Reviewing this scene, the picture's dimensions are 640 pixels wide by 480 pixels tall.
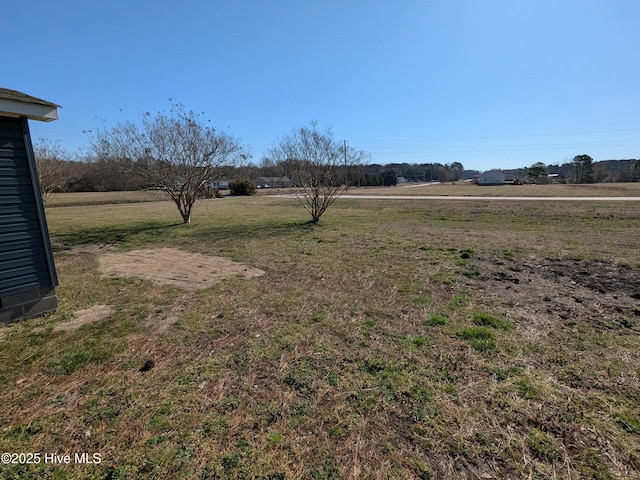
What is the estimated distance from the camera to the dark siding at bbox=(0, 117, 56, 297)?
3.66 meters

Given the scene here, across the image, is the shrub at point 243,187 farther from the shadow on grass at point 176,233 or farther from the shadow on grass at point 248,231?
the shadow on grass at point 248,231

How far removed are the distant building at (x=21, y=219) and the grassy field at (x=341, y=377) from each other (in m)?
0.36

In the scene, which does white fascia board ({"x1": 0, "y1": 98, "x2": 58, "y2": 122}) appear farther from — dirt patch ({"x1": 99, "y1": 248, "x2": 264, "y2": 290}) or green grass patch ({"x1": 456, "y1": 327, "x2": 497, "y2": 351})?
green grass patch ({"x1": 456, "y1": 327, "x2": 497, "y2": 351})

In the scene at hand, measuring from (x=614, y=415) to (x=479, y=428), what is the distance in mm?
938

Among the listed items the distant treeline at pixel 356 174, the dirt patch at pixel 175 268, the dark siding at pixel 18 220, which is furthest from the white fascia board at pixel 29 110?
the distant treeline at pixel 356 174

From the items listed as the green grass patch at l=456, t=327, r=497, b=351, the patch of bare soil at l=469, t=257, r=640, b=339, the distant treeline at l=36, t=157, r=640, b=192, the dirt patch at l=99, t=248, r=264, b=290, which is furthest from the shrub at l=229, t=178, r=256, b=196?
the green grass patch at l=456, t=327, r=497, b=351

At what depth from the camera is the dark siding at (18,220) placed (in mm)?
3664

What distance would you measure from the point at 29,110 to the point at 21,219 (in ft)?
4.21

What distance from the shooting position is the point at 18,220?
3.78 meters

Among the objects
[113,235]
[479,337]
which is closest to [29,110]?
[479,337]

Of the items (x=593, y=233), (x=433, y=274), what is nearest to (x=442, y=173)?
(x=593, y=233)

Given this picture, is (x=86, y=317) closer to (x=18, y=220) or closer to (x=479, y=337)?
(x=18, y=220)

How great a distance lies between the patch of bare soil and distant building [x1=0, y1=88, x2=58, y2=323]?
5716 millimetres

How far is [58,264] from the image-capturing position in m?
6.75
